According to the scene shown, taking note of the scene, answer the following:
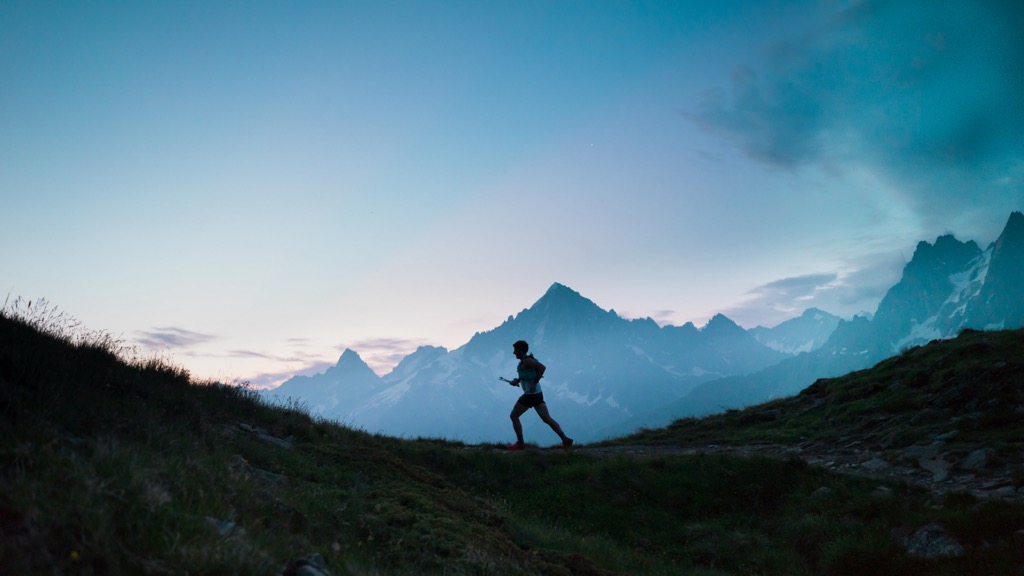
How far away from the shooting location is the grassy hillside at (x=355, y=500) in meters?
4.18

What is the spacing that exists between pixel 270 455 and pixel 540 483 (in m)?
9.31

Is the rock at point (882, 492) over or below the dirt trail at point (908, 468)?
below

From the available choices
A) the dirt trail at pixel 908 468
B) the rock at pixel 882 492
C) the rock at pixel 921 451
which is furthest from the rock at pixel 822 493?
the rock at pixel 921 451

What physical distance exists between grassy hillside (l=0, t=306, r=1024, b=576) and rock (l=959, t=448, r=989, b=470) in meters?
0.97

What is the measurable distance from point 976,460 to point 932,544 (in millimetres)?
4224

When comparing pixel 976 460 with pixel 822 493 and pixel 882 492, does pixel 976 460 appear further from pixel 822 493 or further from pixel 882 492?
pixel 822 493

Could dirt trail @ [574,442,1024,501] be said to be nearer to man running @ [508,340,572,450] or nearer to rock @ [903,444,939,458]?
rock @ [903,444,939,458]

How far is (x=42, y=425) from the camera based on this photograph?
205 inches

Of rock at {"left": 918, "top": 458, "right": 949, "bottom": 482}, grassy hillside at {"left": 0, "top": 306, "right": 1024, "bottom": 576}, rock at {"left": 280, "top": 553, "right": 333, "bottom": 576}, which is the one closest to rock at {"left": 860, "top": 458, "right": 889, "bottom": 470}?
rock at {"left": 918, "top": 458, "right": 949, "bottom": 482}

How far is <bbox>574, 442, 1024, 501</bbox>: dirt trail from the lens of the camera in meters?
12.0

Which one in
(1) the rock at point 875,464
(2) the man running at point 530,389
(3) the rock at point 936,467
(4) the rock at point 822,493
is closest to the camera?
(3) the rock at point 936,467

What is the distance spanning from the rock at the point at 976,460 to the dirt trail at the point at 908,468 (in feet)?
0.41

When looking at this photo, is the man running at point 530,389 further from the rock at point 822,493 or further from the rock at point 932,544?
the rock at point 932,544

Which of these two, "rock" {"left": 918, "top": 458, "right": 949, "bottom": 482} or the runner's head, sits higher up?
the runner's head
